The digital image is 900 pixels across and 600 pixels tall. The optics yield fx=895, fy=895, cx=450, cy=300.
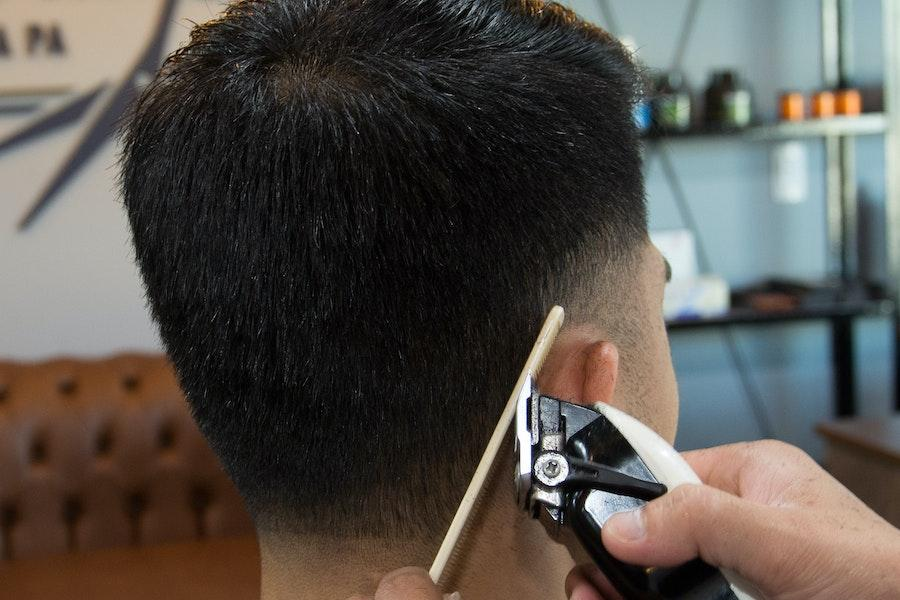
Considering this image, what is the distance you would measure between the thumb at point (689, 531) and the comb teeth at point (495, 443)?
136 millimetres

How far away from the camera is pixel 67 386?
2.76m

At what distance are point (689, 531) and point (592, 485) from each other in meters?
0.09

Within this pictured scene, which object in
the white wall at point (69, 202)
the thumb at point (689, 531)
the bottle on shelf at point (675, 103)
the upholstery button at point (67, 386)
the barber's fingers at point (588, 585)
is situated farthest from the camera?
the bottle on shelf at point (675, 103)

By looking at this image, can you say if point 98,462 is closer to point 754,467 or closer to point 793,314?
point 754,467

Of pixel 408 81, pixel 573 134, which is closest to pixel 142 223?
pixel 408 81

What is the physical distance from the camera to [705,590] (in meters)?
0.80

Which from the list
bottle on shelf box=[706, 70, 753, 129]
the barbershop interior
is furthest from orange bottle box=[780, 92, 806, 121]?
bottle on shelf box=[706, 70, 753, 129]

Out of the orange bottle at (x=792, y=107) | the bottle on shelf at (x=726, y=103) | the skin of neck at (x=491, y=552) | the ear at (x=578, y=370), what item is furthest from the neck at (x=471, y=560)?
the orange bottle at (x=792, y=107)

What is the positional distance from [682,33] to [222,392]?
3450mm

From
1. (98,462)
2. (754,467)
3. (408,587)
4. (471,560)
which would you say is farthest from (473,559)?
(98,462)

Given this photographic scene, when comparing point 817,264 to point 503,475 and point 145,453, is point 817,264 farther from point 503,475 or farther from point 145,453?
point 503,475

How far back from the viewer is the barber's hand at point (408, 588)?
0.84 meters

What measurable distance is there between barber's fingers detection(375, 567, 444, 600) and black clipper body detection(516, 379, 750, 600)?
122 millimetres

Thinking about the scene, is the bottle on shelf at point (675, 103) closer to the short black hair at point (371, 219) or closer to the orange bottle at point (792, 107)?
the orange bottle at point (792, 107)
